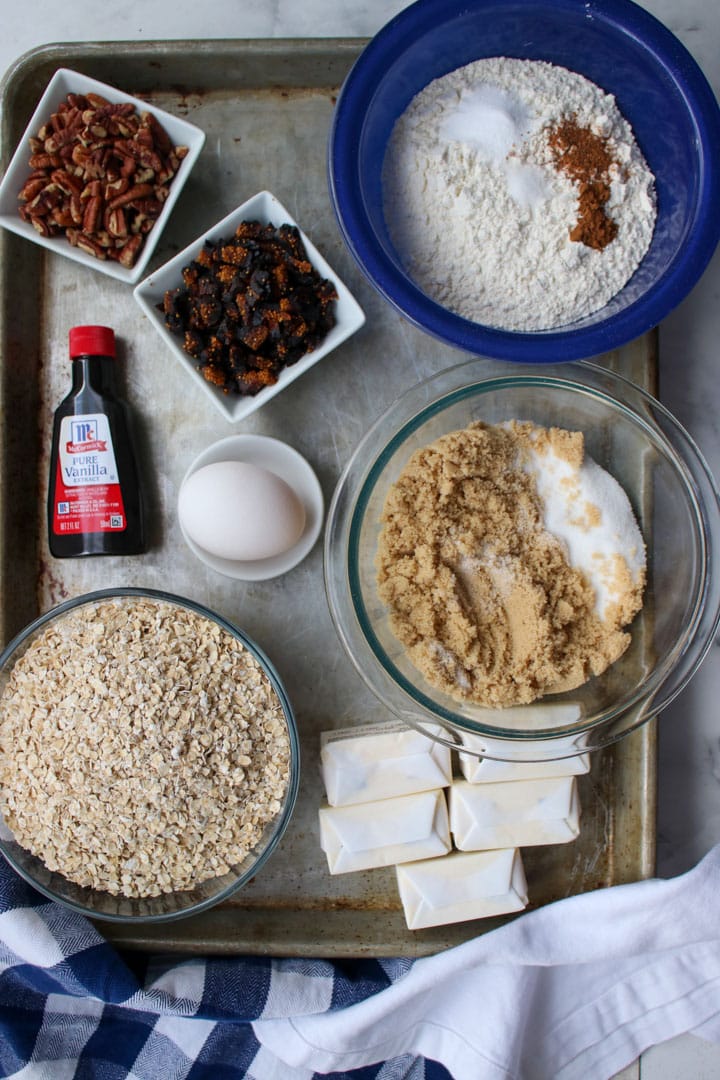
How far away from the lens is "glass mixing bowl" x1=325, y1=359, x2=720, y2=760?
1.15 meters

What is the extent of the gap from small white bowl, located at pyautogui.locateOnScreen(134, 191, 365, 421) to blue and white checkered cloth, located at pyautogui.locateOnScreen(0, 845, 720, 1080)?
752mm

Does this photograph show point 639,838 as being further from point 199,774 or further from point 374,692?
point 199,774

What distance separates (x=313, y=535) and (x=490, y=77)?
65 centimetres

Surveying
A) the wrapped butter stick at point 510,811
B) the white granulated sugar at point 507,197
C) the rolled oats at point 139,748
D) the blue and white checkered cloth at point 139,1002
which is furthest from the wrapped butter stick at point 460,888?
the white granulated sugar at point 507,197

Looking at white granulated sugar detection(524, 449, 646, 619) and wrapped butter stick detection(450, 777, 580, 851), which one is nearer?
white granulated sugar detection(524, 449, 646, 619)

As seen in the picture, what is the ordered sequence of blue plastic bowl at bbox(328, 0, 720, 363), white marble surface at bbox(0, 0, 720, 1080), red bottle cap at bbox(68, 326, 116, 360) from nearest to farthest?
blue plastic bowl at bbox(328, 0, 720, 363)
red bottle cap at bbox(68, 326, 116, 360)
white marble surface at bbox(0, 0, 720, 1080)

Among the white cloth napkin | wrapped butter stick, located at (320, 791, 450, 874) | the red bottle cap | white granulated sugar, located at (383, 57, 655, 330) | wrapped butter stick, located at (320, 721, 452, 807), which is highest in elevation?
white granulated sugar, located at (383, 57, 655, 330)

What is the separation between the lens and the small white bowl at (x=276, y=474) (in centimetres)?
121

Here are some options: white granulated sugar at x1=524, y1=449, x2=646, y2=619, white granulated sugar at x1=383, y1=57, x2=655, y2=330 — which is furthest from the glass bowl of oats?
white granulated sugar at x1=383, y1=57, x2=655, y2=330

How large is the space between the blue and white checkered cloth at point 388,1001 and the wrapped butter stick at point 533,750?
8.2 inches

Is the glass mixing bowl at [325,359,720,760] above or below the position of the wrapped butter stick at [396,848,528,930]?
above

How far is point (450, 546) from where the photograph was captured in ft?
3.59

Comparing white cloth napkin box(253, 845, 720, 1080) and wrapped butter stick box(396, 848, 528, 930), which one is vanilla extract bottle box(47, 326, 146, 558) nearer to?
wrapped butter stick box(396, 848, 528, 930)

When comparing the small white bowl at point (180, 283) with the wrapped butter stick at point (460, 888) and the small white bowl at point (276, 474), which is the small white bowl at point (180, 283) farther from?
the wrapped butter stick at point (460, 888)
